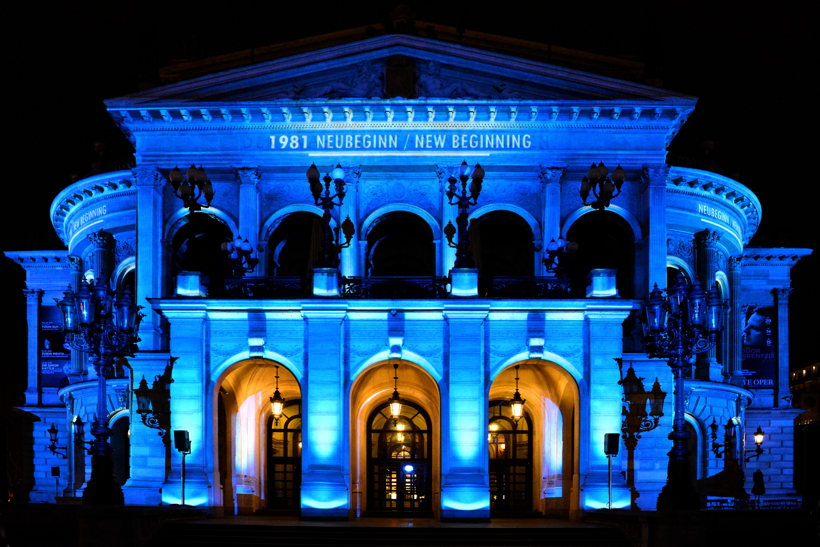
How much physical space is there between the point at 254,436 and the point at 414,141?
12.5 meters

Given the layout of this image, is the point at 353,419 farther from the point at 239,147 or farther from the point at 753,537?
the point at 753,537

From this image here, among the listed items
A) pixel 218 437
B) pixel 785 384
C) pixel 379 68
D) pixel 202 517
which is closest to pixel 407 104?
pixel 379 68

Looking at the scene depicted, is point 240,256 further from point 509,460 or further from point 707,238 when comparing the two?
point 707,238

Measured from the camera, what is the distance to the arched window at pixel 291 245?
45.8 m

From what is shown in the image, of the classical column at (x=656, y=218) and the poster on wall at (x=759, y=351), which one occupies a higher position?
the classical column at (x=656, y=218)

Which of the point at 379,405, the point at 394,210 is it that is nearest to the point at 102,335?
the point at 379,405

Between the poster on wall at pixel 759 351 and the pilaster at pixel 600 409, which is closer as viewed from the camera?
the pilaster at pixel 600 409

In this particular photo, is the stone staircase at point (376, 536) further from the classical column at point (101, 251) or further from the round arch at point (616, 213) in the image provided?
the classical column at point (101, 251)

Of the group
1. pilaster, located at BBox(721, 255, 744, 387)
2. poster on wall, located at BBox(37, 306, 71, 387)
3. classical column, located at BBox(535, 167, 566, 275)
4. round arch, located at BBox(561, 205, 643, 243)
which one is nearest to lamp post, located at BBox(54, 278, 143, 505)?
classical column, located at BBox(535, 167, 566, 275)

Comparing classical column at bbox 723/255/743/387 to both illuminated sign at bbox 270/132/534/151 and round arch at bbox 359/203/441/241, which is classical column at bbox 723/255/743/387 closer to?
illuminated sign at bbox 270/132/534/151

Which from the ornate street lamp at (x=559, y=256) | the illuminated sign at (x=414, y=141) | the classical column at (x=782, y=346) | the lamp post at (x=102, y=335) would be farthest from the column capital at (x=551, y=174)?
the classical column at (x=782, y=346)

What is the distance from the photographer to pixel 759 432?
54.7 metres

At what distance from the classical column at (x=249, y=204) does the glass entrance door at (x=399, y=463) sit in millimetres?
7655

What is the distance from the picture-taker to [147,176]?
147ft
